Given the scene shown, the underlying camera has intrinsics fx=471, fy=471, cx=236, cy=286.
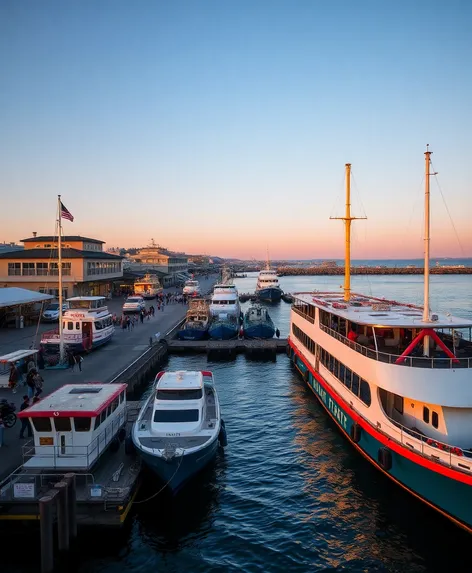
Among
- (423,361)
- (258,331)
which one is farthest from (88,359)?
(423,361)

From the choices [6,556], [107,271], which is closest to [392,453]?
[6,556]

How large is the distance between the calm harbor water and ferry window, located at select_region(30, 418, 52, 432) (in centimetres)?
301

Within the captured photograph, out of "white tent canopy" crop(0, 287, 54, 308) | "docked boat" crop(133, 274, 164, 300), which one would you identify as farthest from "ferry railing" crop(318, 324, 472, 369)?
"docked boat" crop(133, 274, 164, 300)

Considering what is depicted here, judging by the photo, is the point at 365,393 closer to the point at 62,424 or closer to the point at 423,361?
the point at 423,361

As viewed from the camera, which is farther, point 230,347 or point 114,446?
point 230,347

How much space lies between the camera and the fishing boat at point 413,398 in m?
13.2

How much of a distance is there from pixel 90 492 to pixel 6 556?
8.53 ft

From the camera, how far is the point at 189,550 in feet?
45.0

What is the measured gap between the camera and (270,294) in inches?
3625

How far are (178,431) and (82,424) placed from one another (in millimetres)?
3518

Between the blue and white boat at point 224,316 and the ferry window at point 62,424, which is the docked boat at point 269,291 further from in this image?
the ferry window at point 62,424

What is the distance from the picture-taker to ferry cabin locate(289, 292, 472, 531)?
13.2 meters

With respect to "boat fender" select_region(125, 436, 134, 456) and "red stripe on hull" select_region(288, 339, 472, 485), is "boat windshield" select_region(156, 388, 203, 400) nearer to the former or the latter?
"boat fender" select_region(125, 436, 134, 456)

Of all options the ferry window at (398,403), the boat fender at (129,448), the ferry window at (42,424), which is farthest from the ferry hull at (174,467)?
the ferry window at (398,403)
